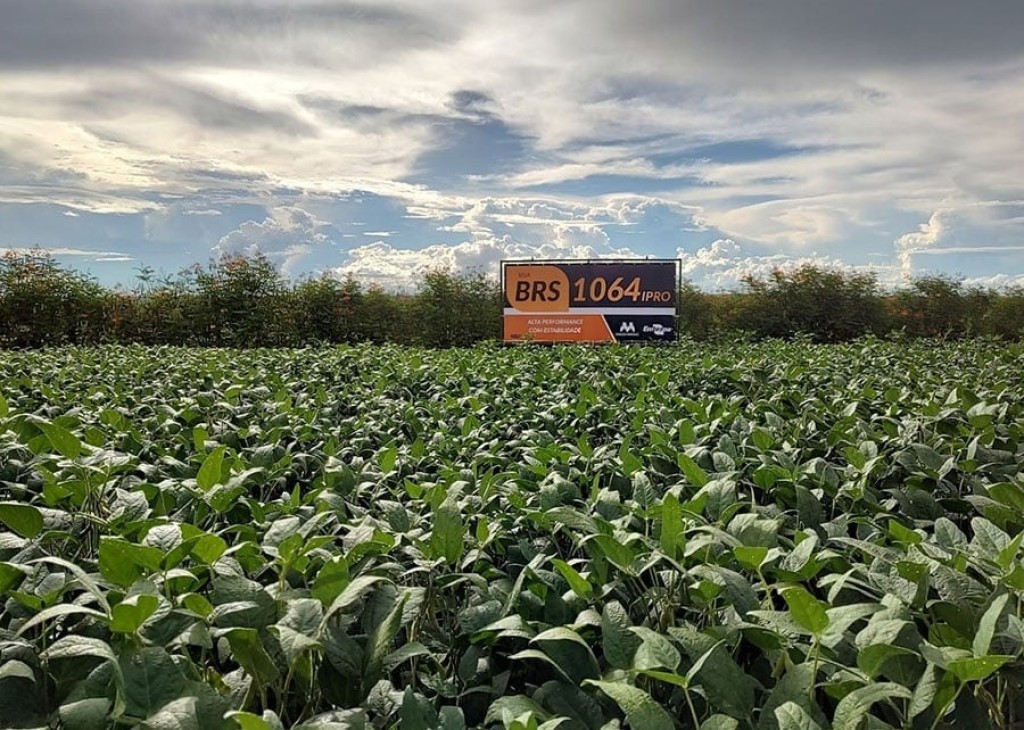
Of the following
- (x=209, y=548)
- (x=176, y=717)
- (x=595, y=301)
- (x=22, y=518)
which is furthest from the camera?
(x=595, y=301)

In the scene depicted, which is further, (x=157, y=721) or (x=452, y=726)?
(x=452, y=726)

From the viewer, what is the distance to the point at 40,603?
112 centimetres

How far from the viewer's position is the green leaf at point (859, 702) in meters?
0.88

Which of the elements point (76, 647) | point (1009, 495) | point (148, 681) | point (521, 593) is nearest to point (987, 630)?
point (521, 593)

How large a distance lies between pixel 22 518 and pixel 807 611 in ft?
4.10

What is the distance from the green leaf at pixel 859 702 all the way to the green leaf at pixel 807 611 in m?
0.09

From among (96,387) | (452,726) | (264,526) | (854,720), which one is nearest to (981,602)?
(854,720)

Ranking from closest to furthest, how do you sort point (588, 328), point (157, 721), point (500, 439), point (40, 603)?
point (157, 721) → point (40, 603) → point (500, 439) → point (588, 328)

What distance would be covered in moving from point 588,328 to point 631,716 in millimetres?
12014

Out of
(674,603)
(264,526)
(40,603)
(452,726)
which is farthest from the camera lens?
(264,526)

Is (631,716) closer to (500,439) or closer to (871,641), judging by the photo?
(871,641)

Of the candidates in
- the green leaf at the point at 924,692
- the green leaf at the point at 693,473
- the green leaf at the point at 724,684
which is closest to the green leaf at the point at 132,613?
the green leaf at the point at 724,684

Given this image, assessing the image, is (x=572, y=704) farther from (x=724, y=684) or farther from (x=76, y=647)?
(x=76, y=647)

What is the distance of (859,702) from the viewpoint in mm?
893
